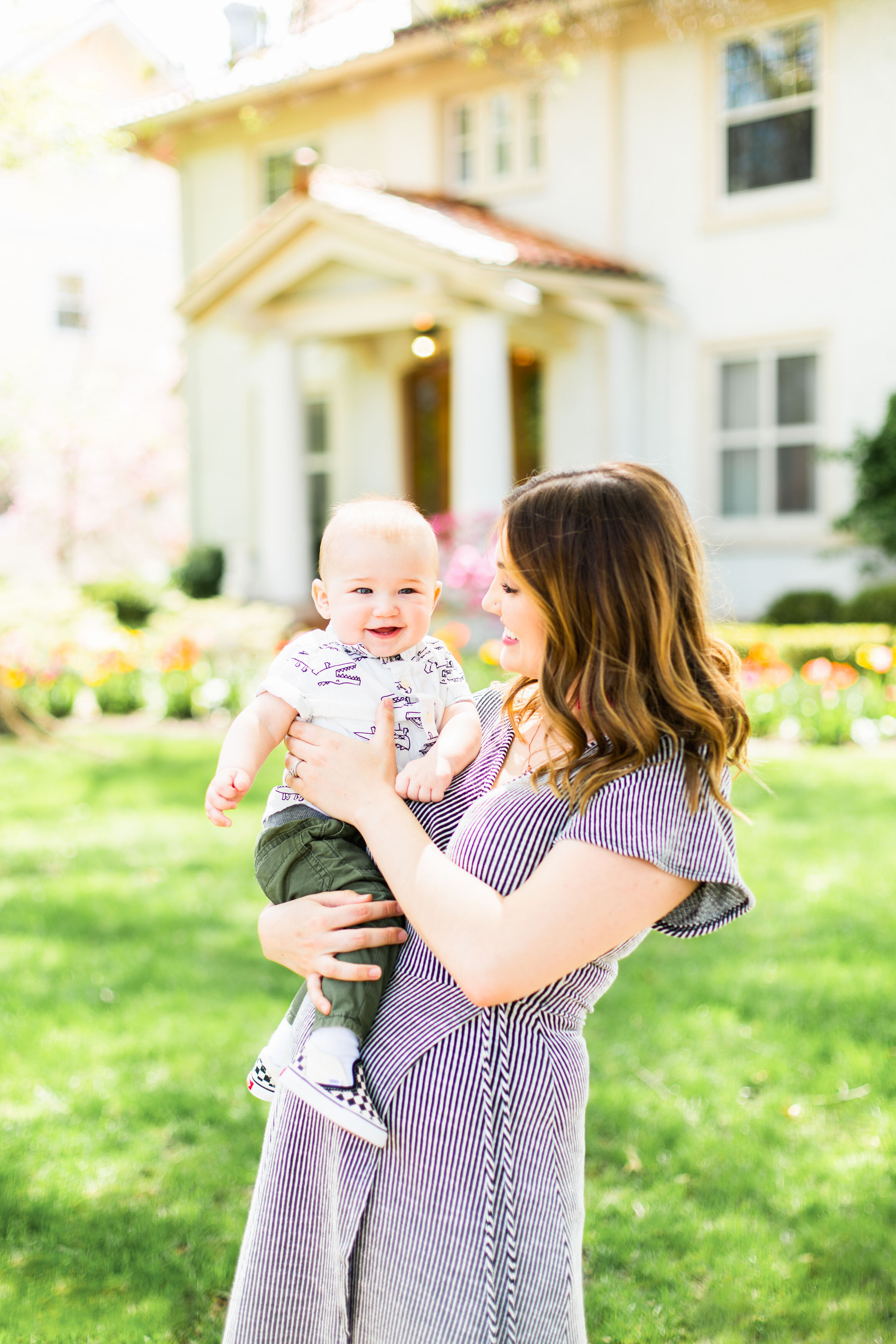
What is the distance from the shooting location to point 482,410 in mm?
12305

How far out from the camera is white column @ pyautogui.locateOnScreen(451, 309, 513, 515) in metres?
12.1

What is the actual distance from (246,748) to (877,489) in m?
11.0

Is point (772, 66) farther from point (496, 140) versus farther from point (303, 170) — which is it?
point (303, 170)

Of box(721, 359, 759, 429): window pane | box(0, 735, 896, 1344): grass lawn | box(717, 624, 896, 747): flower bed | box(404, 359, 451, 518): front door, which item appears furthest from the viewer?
box(404, 359, 451, 518): front door

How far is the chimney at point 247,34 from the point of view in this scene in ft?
15.3

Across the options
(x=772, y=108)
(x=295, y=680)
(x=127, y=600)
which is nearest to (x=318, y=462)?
(x=127, y=600)

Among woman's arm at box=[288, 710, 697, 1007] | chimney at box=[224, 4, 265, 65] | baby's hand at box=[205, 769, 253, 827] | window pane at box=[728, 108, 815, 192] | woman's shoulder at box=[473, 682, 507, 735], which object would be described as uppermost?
window pane at box=[728, 108, 815, 192]

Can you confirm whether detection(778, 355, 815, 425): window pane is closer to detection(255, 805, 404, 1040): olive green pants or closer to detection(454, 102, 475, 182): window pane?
detection(454, 102, 475, 182): window pane

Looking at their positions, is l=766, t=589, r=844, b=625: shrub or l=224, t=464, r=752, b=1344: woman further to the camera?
l=766, t=589, r=844, b=625: shrub

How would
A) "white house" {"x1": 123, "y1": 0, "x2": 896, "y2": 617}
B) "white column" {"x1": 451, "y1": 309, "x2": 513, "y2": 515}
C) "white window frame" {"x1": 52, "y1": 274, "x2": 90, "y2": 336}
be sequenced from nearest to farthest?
"white house" {"x1": 123, "y1": 0, "x2": 896, "y2": 617} < "white column" {"x1": 451, "y1": 309, "x2": 513, "y2": 515} < "white window frame" {"x1": 52, "y1": 274, "x2": 90, "y2": 336}

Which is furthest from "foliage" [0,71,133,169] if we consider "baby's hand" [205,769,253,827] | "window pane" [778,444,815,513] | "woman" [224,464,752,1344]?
"window pane" [778,444,815,513]

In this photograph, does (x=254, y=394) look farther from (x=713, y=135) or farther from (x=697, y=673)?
(x=697, y=673)

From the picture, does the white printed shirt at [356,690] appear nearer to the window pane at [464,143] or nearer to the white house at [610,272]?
the white house at [610,272]

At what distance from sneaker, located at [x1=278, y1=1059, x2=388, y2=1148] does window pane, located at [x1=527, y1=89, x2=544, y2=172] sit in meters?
13.8
